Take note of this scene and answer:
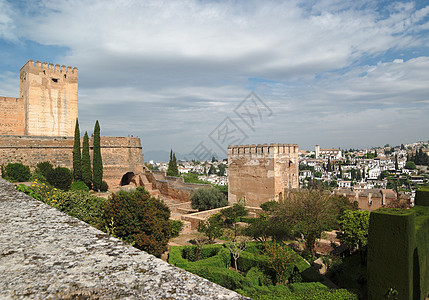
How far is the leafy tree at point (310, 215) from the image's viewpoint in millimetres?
10829

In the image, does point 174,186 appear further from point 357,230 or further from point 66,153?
point 357,230

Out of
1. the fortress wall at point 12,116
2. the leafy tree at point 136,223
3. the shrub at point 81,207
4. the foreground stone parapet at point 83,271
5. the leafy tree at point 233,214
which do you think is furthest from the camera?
the fortress wall at point 12,116

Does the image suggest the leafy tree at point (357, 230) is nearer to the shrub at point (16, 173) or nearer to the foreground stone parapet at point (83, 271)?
the foreground stone parapet at point (83, 271)

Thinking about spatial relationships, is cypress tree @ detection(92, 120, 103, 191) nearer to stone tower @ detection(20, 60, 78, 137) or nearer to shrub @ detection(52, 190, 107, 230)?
stone tower @ detection(20, 60, 78, 137)

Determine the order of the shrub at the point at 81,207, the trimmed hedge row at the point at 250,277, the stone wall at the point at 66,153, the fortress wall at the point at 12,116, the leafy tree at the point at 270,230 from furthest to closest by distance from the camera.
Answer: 1. the fortress wall at the point at 12,116
2. the stone wall at the point at 66,153
3. the leafy tree at the point at 270,230
4. the shrub at the point at 81,207
5. the trimmed hedge row at the point at 250,277

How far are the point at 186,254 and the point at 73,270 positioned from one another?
9950 millimetres

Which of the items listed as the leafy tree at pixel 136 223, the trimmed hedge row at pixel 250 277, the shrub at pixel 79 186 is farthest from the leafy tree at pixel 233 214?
the shrub at pixel 79 186

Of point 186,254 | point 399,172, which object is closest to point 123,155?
point 186,254

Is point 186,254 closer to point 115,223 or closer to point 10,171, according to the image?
point 115,223

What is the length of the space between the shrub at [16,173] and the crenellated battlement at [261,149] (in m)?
13.5

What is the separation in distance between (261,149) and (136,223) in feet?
34.3

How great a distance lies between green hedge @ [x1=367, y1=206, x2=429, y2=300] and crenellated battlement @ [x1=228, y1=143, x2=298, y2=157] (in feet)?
34.6

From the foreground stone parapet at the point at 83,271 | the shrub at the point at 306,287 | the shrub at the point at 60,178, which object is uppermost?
the foreground stone parapet at the point at 83,271

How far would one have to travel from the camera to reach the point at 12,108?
888 inches
